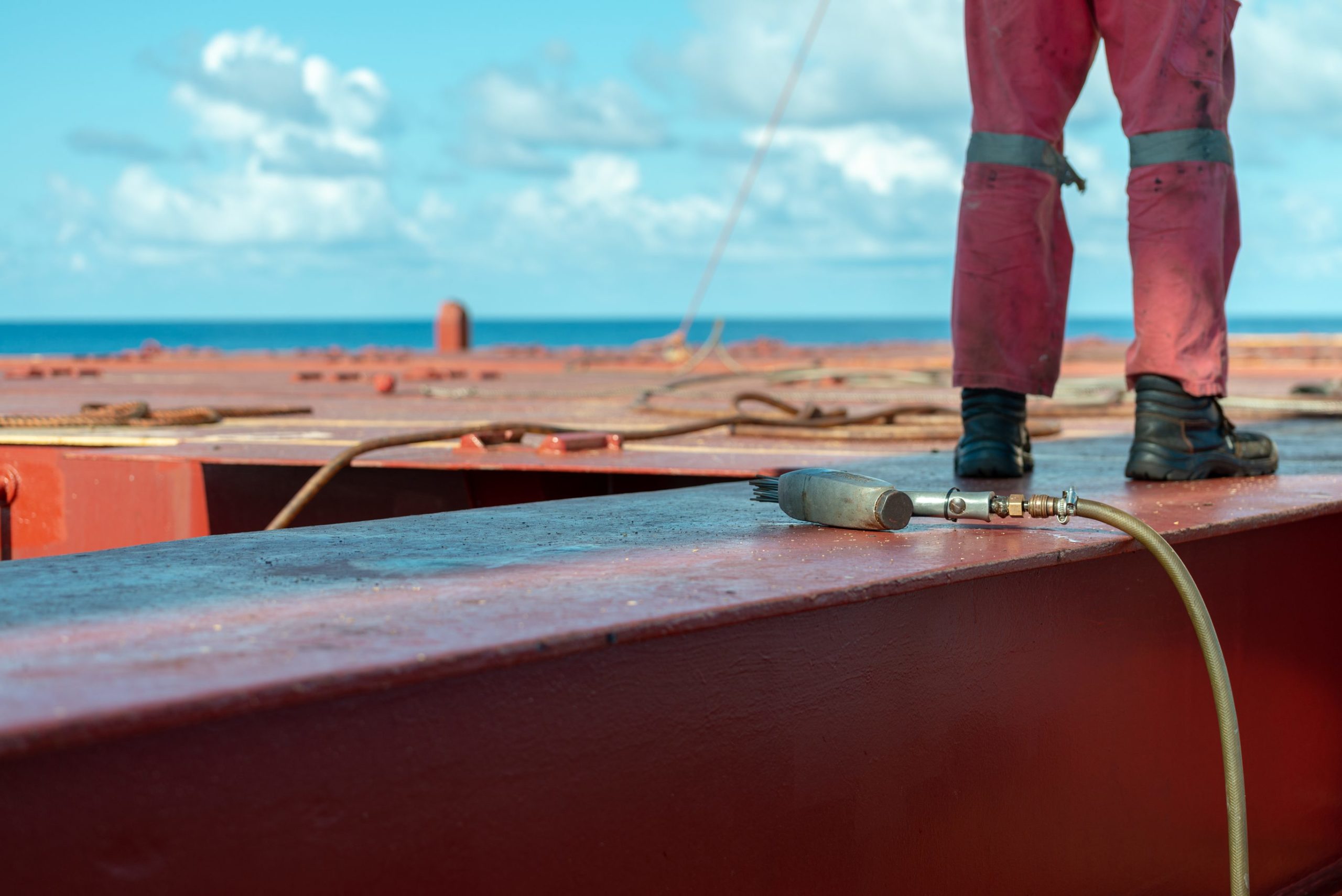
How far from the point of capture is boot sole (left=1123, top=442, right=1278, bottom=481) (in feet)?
7.26

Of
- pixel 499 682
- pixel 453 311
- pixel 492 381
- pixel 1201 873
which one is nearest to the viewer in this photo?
pixel 499 682

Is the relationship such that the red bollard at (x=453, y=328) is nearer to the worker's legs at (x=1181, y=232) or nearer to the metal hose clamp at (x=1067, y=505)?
the worker's legs at (x=1181, y=232)

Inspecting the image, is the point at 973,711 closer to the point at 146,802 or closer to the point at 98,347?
the point at 146,802

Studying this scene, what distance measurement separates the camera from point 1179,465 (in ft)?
7.27

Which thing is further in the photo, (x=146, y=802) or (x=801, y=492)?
(x=801, y=492)

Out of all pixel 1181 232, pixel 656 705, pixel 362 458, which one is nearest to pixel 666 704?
pixel 656 705

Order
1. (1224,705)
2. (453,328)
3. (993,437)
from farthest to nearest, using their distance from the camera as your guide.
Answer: (453,328) → (993,437) → (1224,705)

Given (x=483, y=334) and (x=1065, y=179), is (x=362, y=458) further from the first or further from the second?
(x=483, y=334)

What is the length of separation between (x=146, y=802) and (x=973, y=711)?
0.90 m

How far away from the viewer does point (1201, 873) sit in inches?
72.8

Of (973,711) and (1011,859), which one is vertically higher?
(973,711)

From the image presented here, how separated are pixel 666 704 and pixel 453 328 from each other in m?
17.2

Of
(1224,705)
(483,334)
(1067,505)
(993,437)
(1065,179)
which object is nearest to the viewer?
(1224,705)

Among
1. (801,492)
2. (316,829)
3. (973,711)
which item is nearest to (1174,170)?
(801,492)
